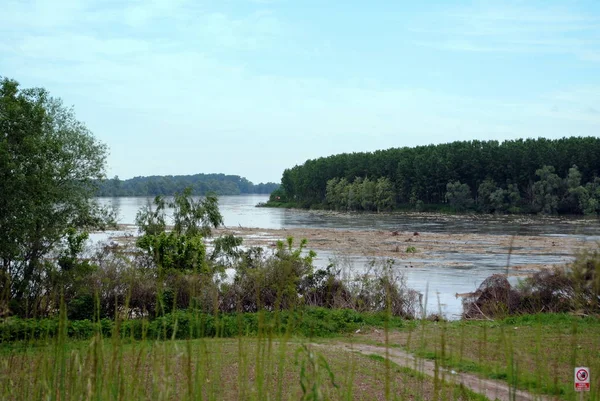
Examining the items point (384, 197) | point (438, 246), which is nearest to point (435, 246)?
point (438, 246)

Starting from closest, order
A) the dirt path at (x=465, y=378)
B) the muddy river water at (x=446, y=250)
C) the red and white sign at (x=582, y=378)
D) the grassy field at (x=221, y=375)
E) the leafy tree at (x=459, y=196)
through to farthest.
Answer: the red and white sign at (x=582, y=378)
the grassy field at (x=221, y=375)
the dirt path at (x=465, y=378)
the muddy river water at (x=446, y=250)
the leafy tree at (x=459, y=196)

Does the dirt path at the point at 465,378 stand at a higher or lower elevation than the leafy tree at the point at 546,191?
lower

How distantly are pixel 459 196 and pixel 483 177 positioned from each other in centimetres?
617

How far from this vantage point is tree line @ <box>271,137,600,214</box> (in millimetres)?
90625

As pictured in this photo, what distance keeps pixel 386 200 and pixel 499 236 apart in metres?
60.6

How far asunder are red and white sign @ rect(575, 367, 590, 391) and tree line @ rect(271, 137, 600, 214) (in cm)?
7806

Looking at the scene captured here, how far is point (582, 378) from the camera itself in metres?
3.27

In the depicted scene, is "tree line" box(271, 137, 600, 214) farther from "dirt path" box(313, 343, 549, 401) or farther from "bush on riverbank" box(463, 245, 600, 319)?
"dirt path" box(313, 343, 549, 401)

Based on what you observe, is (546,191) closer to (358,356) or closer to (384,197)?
(384,197)

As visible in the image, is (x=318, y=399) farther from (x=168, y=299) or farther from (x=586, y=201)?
(x=586, y=201)

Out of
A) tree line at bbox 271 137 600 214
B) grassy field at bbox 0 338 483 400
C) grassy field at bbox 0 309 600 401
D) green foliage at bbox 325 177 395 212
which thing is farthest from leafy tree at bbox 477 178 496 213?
grassy field at bbox 0 338 483 400

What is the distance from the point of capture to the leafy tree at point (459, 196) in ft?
337

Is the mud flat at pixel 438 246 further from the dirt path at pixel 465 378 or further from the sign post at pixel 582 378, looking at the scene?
the sign post at pixel 582 378

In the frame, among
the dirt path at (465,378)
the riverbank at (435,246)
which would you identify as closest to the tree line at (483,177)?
the riverbank at (435,246)
